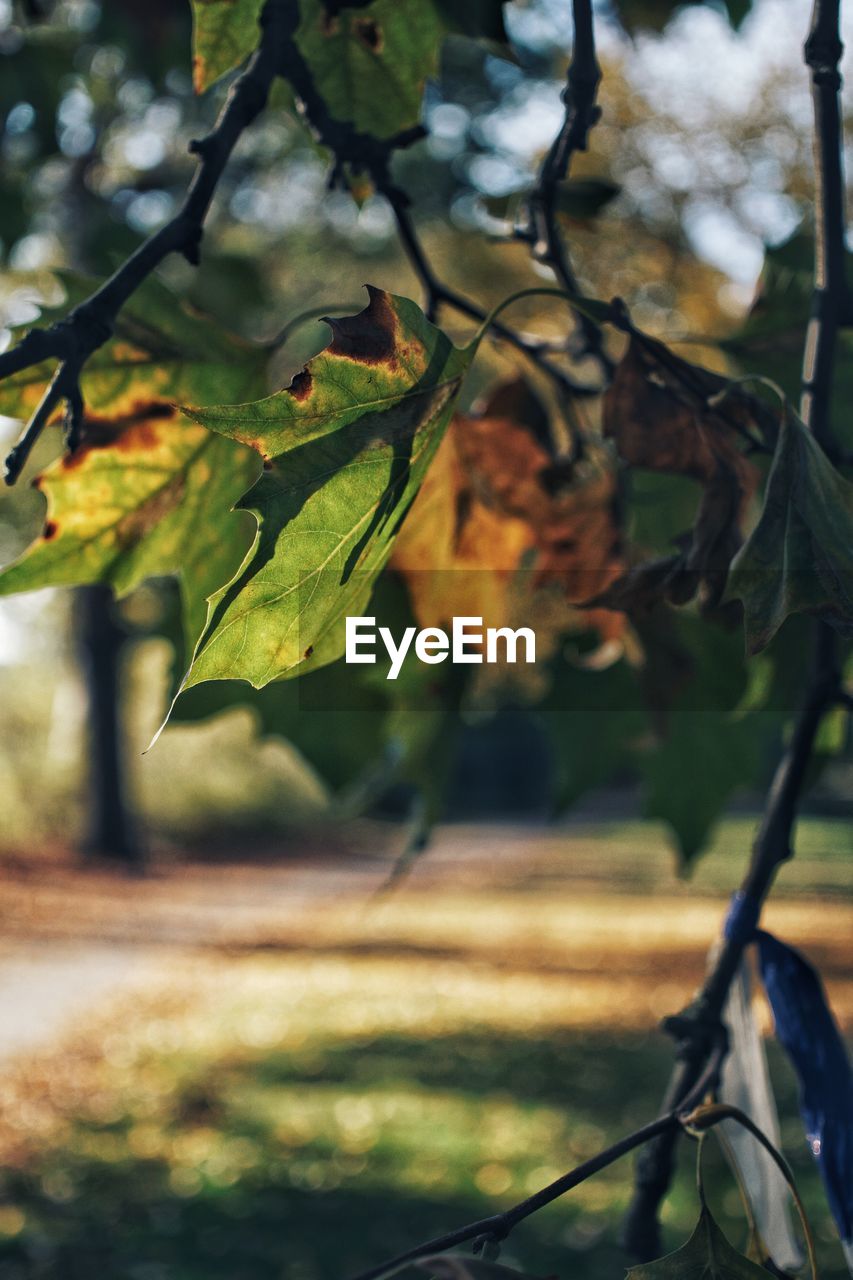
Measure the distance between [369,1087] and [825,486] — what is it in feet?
25.3

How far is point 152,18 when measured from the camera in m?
4.04

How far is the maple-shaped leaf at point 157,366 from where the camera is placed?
120 cm

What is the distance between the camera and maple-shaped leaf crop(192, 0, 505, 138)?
1313 millimetres

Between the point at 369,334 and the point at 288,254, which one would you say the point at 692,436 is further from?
the point at 288,254

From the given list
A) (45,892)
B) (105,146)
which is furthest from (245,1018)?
(105,146)

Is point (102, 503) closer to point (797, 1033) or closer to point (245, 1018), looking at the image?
point (797, 1033)

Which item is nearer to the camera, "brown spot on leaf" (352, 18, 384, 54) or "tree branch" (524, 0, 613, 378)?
"tree branch" (524, 0, 613, 378)

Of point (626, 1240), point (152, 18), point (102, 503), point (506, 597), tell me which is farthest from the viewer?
point (152, 18)

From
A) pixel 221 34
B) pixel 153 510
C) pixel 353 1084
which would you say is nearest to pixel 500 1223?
pixel 153 510

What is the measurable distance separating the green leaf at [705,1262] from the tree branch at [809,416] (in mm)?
144

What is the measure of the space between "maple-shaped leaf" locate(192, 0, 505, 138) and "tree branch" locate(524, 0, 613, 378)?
7.7 inches

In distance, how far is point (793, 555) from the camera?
0.82 m

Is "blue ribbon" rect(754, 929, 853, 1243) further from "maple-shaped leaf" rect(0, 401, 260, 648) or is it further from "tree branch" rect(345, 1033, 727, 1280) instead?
"maple-shaped leaf" rect(0, 401, 260, 648)

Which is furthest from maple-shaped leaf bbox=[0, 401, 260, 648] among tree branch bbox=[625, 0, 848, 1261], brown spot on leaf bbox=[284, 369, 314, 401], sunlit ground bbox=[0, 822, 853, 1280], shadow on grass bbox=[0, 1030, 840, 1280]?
shadow on grass bbox=[0, 1030, 840, 1280]
